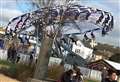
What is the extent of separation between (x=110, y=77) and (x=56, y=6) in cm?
1248

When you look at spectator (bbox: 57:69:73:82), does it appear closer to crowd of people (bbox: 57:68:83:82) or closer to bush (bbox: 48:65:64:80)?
crowd of people (bbox: 57:68:83:82)

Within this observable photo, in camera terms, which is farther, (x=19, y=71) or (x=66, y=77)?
(x=19, y=71)

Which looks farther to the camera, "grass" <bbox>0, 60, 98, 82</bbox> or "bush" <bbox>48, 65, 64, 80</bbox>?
"bush" <bbox>48, 65, 64, 80</bbox>

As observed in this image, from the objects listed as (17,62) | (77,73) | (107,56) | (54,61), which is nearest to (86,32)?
(54,61)

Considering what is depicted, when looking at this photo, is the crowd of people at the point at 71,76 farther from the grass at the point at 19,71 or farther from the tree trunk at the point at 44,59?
the grass at the point at 19,71

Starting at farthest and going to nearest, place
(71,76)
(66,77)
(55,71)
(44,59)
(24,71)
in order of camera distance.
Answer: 1. (55,71)
2. (24,71)
3. (44,59)
4. (71,76)
5. (66,77)

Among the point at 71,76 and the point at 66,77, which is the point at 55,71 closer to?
the point at 71,76

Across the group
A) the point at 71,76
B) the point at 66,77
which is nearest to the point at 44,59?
the point at 71,76

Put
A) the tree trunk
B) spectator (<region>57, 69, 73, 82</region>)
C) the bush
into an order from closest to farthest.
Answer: spectator (<region>57, 69, 73, 82</region>) → the tree trunk → the bush

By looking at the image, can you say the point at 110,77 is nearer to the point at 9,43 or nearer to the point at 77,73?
the point at 77,73

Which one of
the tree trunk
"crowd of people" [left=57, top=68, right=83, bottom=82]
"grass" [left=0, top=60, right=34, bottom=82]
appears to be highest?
"crowd of people" [left=57, top=68, right=83, bottom=82]

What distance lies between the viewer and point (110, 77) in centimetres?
1183

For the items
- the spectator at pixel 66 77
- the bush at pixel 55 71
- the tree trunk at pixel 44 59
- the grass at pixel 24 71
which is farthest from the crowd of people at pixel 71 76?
the bush at pixel 55 71

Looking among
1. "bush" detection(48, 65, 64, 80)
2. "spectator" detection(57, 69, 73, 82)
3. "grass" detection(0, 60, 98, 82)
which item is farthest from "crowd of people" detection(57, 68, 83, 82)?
"bush" detection(48, 65, 64, 80)
